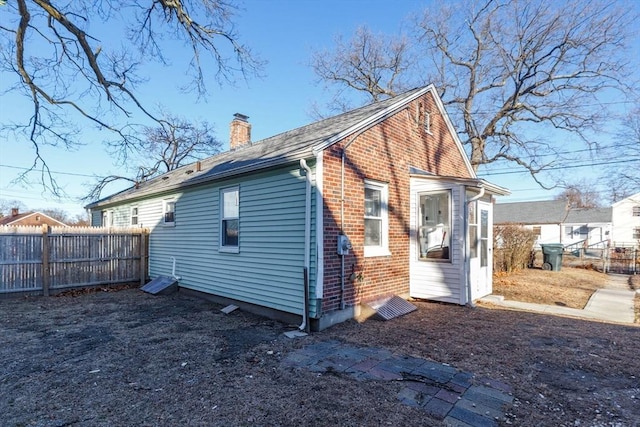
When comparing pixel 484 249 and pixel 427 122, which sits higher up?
pixel 427 122

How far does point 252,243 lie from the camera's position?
7320mm

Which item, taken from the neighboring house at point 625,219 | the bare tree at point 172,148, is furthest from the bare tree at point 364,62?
the neighboring house at point 625,219

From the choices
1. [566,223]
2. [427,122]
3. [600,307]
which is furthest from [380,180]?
[566,223]

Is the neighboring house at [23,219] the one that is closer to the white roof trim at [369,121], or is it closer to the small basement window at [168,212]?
the small basement window at [168,212]

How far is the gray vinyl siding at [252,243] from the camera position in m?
6.36

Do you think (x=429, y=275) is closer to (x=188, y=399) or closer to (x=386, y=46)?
(x=188, y=399)

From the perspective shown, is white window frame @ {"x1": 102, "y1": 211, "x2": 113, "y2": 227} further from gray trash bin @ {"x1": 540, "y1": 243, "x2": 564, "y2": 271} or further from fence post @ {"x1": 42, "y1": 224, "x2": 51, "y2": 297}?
gray trash bin @ {"x1": 540, "y1": 243, "x2": 564, "y2": 271}

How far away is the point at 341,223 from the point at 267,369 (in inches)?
115

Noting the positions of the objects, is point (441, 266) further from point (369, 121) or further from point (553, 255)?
point (553, 255)

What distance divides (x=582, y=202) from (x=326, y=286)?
49.9 m

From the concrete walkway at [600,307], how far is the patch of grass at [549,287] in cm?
26

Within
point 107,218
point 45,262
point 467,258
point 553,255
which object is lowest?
point 553,255

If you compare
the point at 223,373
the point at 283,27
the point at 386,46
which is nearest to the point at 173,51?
the point at 283,27

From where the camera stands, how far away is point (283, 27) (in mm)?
10477
